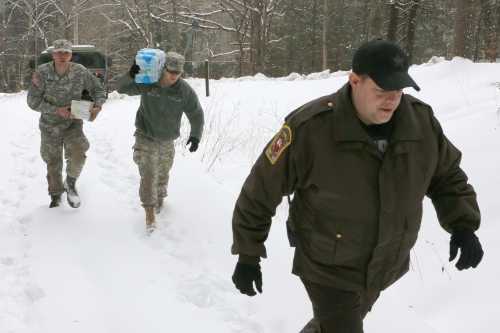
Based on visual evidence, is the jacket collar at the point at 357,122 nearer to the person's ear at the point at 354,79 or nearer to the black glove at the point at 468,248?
the person's ear at the point at 354,79

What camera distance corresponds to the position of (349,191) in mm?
2025

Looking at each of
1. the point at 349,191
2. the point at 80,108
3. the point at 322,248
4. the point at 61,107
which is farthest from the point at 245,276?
the point at 61,107

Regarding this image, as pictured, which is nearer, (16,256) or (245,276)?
(245,276)

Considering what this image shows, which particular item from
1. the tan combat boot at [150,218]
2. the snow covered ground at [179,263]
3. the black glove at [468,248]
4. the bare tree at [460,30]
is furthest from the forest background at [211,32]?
the black glove at [468,248]

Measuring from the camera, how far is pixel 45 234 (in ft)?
15.2

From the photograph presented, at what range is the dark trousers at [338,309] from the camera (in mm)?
2162

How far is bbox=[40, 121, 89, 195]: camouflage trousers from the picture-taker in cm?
518

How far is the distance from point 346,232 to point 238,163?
19.0ft

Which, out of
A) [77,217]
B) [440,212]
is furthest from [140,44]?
[440,212]

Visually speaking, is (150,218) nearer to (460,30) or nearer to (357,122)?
(357,122)

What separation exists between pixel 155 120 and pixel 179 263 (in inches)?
55.0

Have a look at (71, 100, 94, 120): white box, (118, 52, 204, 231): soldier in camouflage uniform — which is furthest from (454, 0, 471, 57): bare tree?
(71, 100, 94, 120): white box

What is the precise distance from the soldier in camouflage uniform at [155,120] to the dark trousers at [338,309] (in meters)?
2.85

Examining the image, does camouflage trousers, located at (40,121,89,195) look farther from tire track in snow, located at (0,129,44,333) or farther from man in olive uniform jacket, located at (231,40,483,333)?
man in olive uniform jacket, located at (231,40,483,333)
